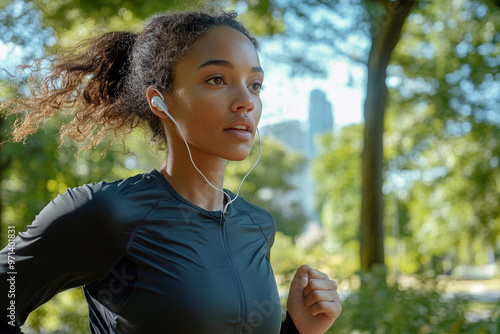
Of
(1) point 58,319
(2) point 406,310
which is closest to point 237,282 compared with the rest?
(2) point 406,310

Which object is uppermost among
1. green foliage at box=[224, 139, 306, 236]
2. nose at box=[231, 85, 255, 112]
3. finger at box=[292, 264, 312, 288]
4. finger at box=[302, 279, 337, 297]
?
green foliage at box=[224, 139, 306, 236]

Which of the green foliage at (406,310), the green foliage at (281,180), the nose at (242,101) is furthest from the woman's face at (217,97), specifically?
the green foliage at (281,180)

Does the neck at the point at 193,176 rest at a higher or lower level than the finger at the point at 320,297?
higher

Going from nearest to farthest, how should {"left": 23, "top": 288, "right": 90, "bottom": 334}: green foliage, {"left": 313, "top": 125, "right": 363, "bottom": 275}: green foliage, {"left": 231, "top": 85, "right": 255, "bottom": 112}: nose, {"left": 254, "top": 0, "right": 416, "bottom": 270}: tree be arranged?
{"left": 231, "top": 85, "right": 255, "bottom": 112}: nose, {"left": 23, "top": 288, "right": 90, "bottom": 334}: green foliage, {"left": 254, "top": 0, "right": 416, "bottom": 270}: tree, {"left": 313, "top": 125, "right": 363, "bottom": 275}: green foliage

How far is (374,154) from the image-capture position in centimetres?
688

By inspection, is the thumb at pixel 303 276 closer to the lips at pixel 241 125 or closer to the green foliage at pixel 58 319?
the lips at pixel 241 125

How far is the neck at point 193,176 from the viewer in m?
1.41

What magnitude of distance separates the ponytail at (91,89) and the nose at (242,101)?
37 centimetres

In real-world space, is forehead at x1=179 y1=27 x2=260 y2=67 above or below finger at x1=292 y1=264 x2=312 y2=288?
above

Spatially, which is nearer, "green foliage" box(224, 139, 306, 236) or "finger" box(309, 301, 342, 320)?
"finger" box(309, 301, 342, 320)

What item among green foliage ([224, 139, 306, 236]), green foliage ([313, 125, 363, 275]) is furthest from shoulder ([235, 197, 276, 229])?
green foliage ([224, 139, 306, 236])

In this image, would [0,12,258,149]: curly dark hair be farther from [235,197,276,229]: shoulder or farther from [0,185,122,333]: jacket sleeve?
[0,185,122,333]: jacket sleeve

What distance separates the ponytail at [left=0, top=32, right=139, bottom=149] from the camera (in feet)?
5.13

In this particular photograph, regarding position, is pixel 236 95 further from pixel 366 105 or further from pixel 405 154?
pixel 405 154
